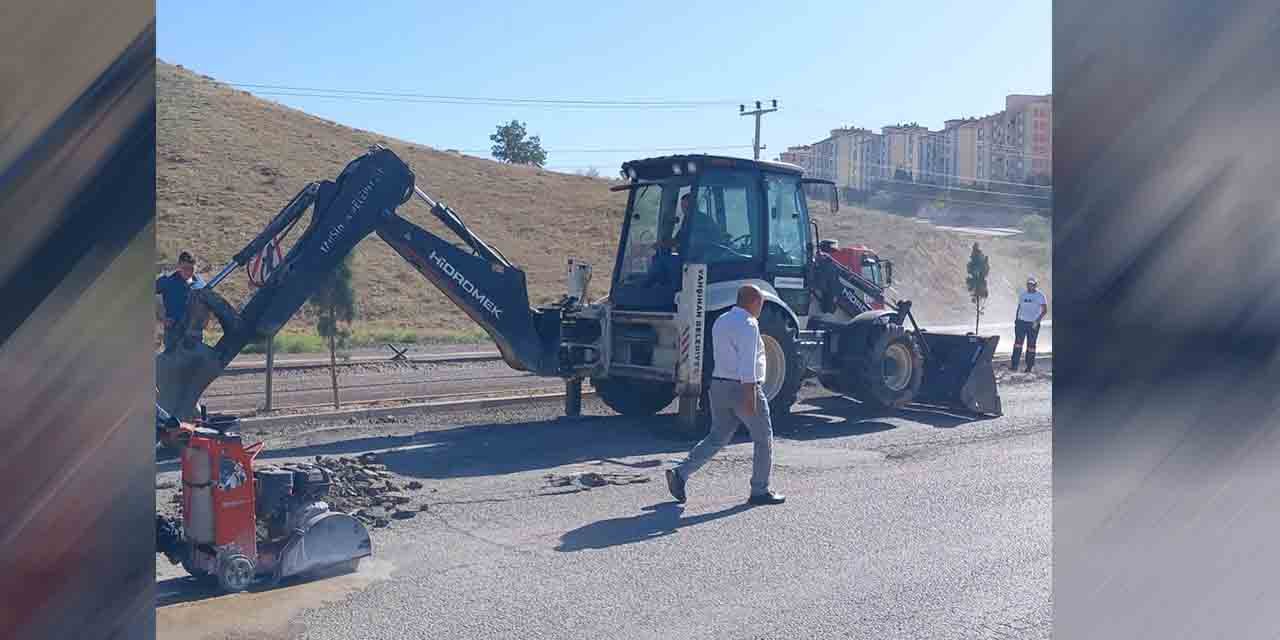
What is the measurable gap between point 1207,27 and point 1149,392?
2.46ft

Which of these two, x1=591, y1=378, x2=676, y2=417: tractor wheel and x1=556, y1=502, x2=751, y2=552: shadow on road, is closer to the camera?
x1=556, y1=502, x2=751, y2=552: shadow on road

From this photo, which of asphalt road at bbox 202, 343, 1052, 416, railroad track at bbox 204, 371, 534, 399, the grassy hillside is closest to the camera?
asphalt road at bbox 202, 343, 1052, 416

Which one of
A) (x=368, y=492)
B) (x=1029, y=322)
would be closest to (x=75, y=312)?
(x=368, y=492)

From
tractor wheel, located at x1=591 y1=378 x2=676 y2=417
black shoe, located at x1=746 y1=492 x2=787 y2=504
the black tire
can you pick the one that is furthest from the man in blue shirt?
the black tire

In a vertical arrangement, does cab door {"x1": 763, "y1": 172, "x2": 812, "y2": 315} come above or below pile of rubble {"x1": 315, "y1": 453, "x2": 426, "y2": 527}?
above

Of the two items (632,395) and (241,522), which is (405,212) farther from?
(241,522)

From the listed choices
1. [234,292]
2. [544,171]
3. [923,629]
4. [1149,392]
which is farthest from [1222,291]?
[544,171]

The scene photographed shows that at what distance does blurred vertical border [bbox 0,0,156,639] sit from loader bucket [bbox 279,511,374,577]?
3.67 metres

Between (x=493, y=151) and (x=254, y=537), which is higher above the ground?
(x=493, y=151)

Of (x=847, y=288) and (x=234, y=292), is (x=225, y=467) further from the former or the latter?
(x=234, y=292)

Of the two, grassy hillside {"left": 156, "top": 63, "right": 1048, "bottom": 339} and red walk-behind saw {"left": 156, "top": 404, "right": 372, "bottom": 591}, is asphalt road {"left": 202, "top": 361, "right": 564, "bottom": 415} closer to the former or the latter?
red walk-behind saw {"left": 156, "top": 404, "right": 372, "bottom": 591}

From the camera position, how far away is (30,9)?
3.05 meters

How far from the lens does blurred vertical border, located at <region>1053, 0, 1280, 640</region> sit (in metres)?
2.43

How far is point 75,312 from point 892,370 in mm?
12649
